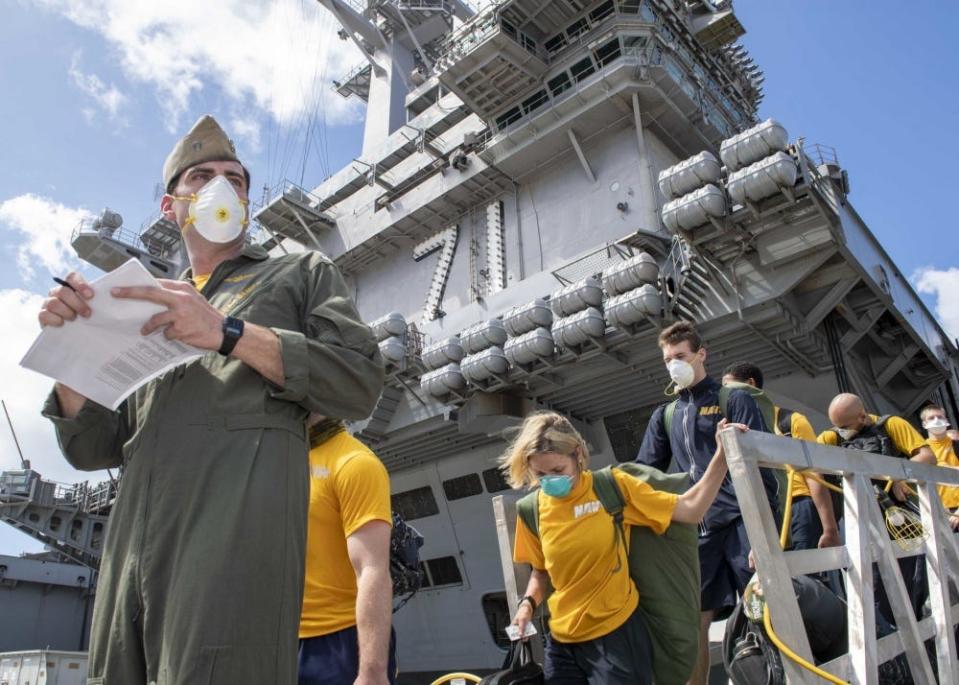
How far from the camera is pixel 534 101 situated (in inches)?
580

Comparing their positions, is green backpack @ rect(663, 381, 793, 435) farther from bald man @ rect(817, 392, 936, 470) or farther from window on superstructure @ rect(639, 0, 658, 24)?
window on superstructure @ rect(639, 0, 658, 24)

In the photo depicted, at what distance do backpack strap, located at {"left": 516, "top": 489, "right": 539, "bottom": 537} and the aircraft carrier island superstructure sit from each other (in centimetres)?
732

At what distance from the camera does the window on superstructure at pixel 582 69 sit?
13.9m

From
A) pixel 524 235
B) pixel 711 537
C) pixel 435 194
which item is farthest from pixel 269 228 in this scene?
pixel 711 537

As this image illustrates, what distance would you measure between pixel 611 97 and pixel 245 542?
13378mm

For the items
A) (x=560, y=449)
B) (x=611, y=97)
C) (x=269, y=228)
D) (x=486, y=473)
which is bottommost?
(x=560, y=449)

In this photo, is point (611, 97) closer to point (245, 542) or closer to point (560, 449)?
point (560, 449)

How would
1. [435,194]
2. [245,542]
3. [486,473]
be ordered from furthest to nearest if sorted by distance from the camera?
[435,194], [486,473], [245,542]

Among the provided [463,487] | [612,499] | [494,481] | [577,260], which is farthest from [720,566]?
[463,487]

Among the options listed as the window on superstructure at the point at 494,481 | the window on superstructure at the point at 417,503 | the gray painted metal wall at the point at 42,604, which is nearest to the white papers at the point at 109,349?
the window on superstructure at the point at 494,481

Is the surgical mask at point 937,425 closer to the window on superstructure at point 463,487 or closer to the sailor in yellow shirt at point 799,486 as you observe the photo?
the sailor in yellow shirt at point 799,486

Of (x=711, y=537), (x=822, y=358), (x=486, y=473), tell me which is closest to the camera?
(x=711, y=537)

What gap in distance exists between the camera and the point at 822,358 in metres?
10.8

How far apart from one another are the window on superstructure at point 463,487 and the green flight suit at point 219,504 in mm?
13074
